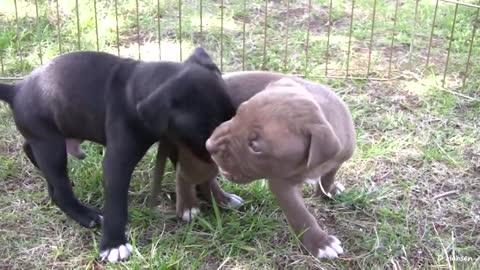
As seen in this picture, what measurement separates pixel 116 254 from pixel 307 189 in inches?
37.7

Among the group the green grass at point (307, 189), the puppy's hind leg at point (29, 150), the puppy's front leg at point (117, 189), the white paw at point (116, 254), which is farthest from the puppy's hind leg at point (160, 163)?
the puppy's hind leg at point (29, 150)

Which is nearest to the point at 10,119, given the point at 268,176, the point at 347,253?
the point at 268,176

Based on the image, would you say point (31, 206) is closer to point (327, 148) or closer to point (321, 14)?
point (327, 148)

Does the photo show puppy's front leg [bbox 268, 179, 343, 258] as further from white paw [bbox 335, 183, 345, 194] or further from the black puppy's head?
white paw [bbox 335, 183, 345, 194]

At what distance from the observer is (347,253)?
275cm

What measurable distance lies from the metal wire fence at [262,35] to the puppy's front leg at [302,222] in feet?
5.85

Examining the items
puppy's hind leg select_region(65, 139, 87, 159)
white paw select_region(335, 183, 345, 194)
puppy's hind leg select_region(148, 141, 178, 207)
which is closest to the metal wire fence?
puppy's hind leg select_region(65, 139, 87, 159)

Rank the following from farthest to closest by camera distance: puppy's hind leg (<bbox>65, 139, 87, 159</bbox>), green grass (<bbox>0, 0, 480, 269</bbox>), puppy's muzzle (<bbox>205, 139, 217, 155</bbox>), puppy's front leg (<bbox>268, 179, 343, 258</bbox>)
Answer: puppy's hind leg (<bbox>65, 139, 87, 159</bbox>), green grass (<bbox>0, 0, 480, 269</bbox>), puppy's front leg (<bbox>268, 179, 343, 258</bbox>), puppy's muzzle (<bbox>205, 139, 217, 155</bbox>)

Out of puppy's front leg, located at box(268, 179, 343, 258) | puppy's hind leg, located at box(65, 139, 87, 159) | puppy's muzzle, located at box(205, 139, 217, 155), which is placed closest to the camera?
puppy's muzzle, located at box(205, 139, 217, 155)

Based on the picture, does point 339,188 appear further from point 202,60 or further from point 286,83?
point 202,60

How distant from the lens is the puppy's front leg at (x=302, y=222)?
2.64 m

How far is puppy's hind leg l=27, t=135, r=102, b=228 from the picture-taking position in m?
2.83

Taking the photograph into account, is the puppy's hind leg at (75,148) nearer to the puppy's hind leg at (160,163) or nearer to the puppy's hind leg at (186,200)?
the puppy's hind leg at (160,163)

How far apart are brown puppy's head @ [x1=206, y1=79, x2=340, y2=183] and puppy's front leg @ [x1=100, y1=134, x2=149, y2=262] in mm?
344
